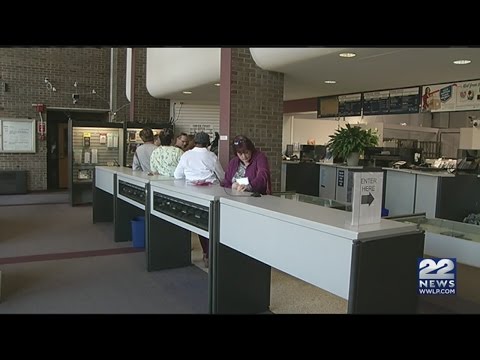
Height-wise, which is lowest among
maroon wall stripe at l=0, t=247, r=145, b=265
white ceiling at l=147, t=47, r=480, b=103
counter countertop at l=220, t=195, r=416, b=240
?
maroon wall stripe at l=0, t=247, r=145, b=265

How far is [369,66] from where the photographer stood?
636 cm

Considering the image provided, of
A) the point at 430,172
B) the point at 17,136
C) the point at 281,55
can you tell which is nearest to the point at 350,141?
the point at 430,172

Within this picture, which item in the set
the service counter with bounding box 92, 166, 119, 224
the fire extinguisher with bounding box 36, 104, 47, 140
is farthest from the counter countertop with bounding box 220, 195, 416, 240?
the fire extinguisher with bounding box 36, 104, 47, 140

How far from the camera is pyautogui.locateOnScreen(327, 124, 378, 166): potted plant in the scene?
867 centimetres

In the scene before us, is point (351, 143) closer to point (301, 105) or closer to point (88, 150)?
point (301, 105)

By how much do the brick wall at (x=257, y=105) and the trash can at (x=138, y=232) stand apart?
1846 mm

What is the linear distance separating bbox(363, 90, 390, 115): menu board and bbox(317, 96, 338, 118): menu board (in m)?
0.91

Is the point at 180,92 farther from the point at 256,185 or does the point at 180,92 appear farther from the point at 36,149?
the point at 256,185

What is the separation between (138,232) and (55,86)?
7709mm

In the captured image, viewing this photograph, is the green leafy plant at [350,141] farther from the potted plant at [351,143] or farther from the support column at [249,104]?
the support column at [249,104]

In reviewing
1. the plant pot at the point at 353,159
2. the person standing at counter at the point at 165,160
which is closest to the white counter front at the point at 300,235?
the person standing at counter at the point at 165,160

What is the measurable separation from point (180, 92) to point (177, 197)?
616 cm

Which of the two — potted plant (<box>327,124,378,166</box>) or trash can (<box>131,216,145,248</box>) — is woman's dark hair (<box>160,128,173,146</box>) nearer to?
trash can (<box>131,216,145,248</box>)

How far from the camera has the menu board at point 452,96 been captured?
7.33m
